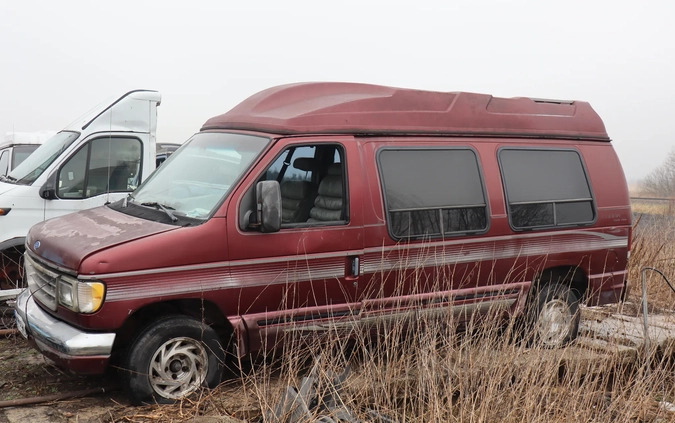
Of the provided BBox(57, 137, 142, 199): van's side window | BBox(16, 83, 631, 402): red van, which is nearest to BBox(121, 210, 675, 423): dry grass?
BBox(16, 83, 631, 402): red van

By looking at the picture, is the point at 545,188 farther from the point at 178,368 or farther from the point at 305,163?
the point at 178,368

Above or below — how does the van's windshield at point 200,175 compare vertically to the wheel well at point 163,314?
above

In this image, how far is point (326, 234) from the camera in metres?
5.50

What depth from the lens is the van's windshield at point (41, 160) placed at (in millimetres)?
8367

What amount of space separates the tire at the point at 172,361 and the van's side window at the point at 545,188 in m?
3.11

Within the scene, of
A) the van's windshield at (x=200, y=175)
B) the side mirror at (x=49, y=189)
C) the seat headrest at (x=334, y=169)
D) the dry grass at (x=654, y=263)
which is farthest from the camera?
the dry grass at (x=654, y=263)

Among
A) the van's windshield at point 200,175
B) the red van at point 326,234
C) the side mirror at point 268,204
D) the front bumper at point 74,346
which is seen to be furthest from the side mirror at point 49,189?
the side mirror at point 268,204

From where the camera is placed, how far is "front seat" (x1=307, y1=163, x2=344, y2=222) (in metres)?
5.64

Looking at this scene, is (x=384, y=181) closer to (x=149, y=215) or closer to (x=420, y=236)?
(x=420, y=236)

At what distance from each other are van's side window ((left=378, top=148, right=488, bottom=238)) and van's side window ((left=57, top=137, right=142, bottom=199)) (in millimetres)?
4285

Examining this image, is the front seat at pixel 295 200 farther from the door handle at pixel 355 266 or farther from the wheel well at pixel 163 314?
the wheel well at pixel 163 314

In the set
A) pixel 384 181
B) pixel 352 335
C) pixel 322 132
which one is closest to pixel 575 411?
pixel 352 335

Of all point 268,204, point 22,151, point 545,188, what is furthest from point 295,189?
point 22,151

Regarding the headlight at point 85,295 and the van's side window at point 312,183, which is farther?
the van's side window at point 312,183
